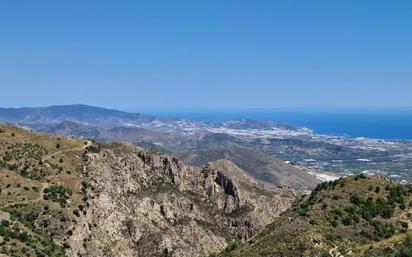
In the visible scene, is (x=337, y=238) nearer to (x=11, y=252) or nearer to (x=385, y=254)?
(x=385, y=254)

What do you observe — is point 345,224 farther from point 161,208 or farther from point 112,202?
point 161,208

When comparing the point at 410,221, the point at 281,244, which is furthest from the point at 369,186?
the point at 281,244

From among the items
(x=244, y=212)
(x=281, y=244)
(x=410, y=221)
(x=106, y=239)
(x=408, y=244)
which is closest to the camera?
(x=408, y=244)

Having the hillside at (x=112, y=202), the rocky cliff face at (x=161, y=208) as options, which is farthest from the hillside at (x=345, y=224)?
the rocky cliff face at (x=161, y=208)

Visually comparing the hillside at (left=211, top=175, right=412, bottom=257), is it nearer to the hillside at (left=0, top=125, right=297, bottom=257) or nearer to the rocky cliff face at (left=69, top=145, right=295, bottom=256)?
the hillside at (left=0, top=125, right=297, bottom=257)

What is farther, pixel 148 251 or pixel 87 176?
pixel 87 176

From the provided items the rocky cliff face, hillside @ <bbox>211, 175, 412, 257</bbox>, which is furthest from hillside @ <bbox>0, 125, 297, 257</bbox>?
hillside @ <bbox>211, 175, 412, 257</bbox>

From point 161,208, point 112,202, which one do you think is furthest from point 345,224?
point 161,208
